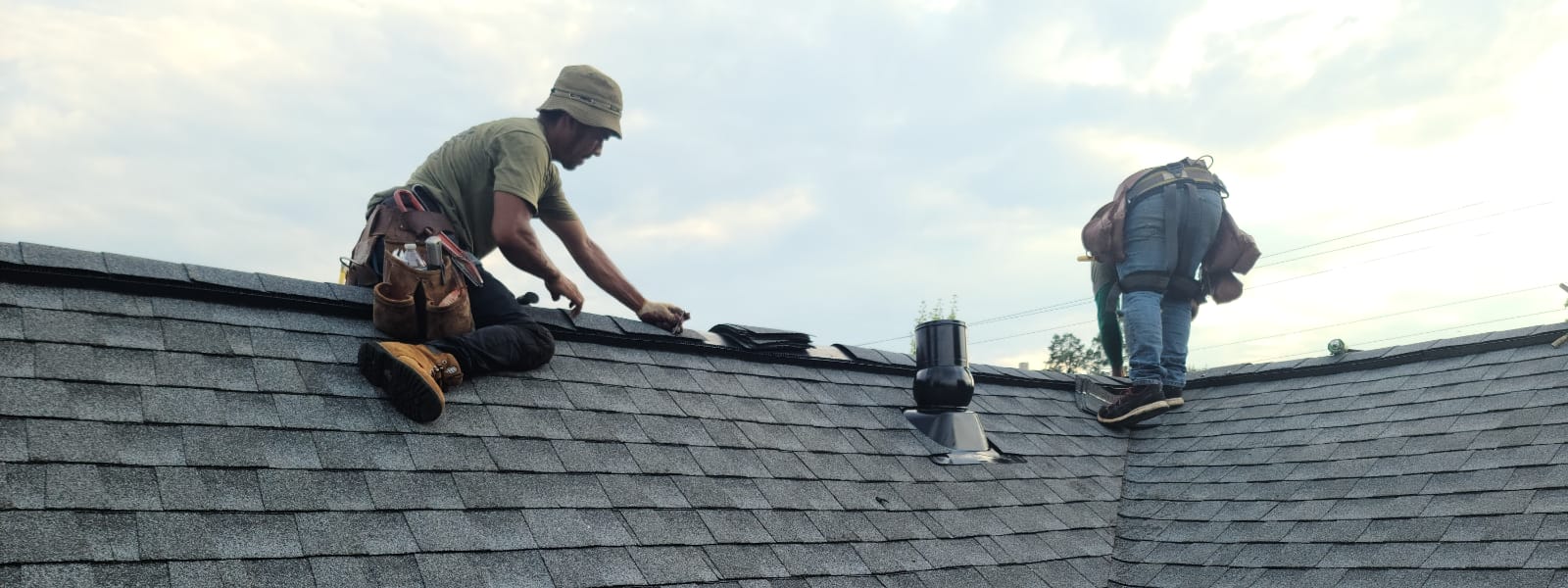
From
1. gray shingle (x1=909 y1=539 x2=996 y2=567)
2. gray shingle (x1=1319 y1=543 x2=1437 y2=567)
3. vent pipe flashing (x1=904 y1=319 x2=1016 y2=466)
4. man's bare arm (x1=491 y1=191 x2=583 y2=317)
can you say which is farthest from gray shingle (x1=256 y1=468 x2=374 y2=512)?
gray shingle (x1=1319 y1=543 x2=1437 y2=567)

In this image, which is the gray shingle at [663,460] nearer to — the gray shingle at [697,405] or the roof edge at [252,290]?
Result: the gray shingle at [697,405]

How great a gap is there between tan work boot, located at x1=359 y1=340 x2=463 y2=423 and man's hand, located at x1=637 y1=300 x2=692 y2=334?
135cm

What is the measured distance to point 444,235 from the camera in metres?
4.51

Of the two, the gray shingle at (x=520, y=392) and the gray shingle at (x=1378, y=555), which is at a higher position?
the gray shingle at (x=520, y=392)

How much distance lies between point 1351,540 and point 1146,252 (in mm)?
2507

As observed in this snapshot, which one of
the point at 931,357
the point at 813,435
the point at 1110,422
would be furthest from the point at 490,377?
the point at 1110,422

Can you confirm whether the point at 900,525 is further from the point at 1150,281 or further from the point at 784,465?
Answer: the point at 1150,281

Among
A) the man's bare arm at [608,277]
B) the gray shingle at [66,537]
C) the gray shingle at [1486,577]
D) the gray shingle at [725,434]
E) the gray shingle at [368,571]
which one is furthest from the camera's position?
the man's bare arm at [608,277]

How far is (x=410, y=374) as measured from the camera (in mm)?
3748

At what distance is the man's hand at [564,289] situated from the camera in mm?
4949

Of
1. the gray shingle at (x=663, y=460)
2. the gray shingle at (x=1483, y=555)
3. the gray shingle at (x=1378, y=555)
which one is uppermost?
the gray shingle at (x=663, y=460)

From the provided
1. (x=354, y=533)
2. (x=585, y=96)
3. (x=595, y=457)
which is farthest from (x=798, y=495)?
(x=585, y=96)

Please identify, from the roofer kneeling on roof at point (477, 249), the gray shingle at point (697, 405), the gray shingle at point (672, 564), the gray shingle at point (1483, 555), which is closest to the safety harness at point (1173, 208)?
the gray shingle at point (1483, 555)

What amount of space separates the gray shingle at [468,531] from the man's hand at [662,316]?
194 centimetres
